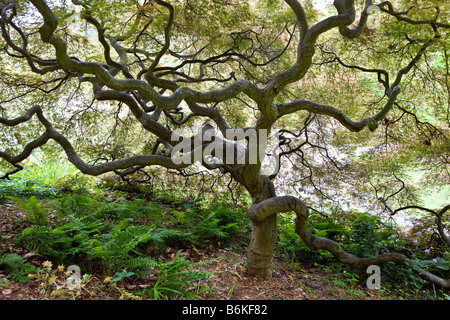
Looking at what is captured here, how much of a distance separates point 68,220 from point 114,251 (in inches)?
56.0

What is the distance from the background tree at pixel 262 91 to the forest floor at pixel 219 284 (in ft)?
1.08

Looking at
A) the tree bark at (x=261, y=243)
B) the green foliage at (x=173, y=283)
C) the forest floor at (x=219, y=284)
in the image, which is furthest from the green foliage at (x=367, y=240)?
the green foliage at (x=173, y=283)

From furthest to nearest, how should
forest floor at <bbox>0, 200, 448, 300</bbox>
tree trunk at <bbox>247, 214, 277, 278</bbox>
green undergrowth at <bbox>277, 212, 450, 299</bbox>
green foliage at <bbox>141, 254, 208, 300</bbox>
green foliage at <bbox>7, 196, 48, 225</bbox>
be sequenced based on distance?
green undergrowth at <bbox>277, 212, 450, 299</bbox>
tree trunk at <bbox>247, 214, 277, 278</bbox>
green foliage at <bbox>7, 196, 48, 225</bbox>
green foliage at <bbox>141, 254, 208, 300</bbox>
forest floor at <bbox>0, 200, 448, 300</bbox>

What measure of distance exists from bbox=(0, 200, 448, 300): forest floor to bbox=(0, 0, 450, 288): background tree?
33cm

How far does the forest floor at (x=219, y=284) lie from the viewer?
8.50 feet

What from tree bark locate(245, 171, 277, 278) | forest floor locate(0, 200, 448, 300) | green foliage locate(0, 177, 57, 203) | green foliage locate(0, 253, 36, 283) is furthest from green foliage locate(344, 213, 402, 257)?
green foliage locate(0, 177, 57, 203)

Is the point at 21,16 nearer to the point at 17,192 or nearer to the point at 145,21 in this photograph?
the point at 145,21

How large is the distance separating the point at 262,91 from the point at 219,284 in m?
2.03

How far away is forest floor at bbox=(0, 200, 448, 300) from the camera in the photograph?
8.50 ft

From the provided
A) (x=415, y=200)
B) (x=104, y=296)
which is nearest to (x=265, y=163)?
(x=415, y=200)

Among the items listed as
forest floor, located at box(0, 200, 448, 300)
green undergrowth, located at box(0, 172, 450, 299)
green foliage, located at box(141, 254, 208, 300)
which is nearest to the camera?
forest floor, located at box(0, 200, 448, 300)

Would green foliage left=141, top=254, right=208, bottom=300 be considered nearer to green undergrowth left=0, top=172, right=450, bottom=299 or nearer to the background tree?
green undergrowth left=0, top=172, right=450, bottom=299

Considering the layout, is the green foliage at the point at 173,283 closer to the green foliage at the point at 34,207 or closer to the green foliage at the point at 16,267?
the green foliage at the point at 16,267

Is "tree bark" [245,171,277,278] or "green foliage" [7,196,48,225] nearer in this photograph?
"green foliage" [7,196,48,225]
